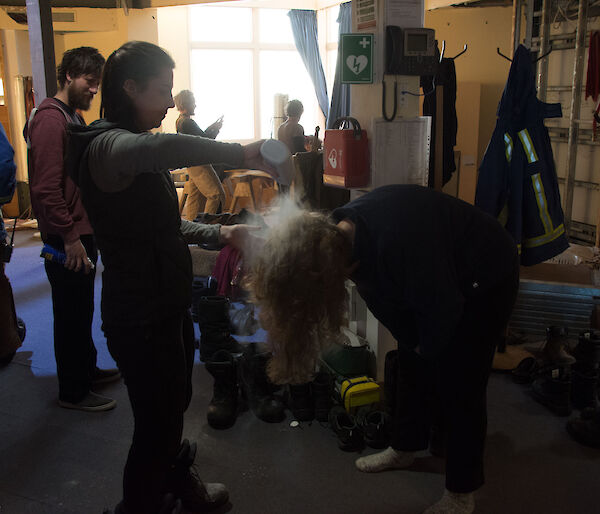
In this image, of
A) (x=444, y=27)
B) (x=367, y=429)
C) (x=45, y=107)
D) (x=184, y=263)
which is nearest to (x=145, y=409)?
(x=184, y=263)

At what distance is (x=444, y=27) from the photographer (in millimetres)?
6793

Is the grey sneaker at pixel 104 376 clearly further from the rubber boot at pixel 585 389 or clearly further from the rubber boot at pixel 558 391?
the rubber boot at pixel 585 389

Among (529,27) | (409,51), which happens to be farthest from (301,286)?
(529,27)

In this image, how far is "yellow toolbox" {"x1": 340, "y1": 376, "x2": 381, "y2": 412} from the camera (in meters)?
2.48

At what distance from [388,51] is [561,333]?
1.63 m

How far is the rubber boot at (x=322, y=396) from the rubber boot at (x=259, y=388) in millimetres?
160

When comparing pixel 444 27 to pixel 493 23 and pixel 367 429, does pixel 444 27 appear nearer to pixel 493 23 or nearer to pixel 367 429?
pixel 493 23

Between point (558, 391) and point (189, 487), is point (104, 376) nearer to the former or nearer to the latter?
point (189, 487)

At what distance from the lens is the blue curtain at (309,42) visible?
888cm

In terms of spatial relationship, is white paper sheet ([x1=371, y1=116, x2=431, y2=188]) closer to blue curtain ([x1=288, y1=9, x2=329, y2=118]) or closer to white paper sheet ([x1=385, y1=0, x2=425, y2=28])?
white paper sheet ([x1=385, y1=0, x2=425, y2=28])

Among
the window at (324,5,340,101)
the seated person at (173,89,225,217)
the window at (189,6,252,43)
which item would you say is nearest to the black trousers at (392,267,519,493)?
the seated person at (173,89,225,217)

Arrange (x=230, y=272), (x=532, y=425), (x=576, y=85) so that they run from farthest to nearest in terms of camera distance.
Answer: (x=576, y=85) → (x=230, y=272) → (x=532, y=425)

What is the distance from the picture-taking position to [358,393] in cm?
249

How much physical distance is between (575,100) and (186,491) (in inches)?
185
